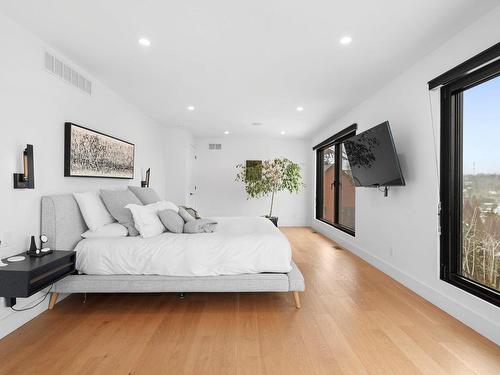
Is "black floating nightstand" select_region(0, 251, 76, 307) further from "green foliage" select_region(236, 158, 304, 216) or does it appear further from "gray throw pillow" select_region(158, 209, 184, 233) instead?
"green foliage" select_region(236, 158, 304, 216)

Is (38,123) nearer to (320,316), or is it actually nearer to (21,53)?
(21,53)

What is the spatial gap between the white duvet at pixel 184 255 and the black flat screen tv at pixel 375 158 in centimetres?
154

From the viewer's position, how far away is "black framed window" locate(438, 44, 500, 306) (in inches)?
88.0

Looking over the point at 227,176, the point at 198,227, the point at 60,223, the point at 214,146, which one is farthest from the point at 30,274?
the point at 214,146

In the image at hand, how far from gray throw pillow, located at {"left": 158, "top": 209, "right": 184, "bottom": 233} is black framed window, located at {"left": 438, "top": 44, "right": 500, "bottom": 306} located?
2.68 m

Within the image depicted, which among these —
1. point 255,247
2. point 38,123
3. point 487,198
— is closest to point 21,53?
point 38,123

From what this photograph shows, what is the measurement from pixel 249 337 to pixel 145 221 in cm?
151

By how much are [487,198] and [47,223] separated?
3836 mm

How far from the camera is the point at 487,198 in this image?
7.54 feet

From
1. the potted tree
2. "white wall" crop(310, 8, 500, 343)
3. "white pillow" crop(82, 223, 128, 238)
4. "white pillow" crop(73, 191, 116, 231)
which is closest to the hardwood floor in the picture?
"white wall" crop(310, 8, 500, 343)

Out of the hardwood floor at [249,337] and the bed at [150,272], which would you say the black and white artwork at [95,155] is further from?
the hardwood floor at [249,337]

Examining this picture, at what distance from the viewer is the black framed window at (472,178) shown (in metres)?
2.24

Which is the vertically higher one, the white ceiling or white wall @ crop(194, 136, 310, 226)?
the white ceiling

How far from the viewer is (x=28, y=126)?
7.84 feet
